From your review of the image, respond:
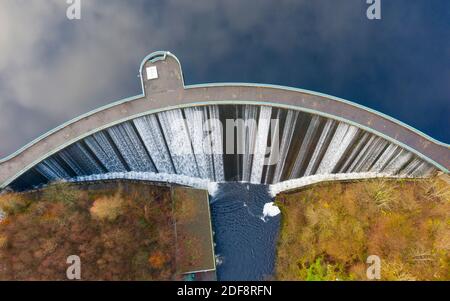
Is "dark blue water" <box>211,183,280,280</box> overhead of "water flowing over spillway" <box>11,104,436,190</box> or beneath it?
beneath

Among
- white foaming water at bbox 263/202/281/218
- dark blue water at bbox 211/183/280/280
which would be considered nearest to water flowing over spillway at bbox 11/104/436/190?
dark blue water at bbox 211/183/280/280

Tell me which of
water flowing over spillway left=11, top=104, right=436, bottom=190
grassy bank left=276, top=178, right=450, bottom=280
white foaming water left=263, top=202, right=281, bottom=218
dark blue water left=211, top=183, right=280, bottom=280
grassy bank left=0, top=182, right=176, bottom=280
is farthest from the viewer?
white foaming water left=263, top=202, right=281, bottom=218

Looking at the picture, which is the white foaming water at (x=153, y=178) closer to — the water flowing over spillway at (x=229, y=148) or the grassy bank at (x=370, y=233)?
the water flowing over spillway at (x=229, y=148)

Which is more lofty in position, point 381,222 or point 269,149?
point 269,149

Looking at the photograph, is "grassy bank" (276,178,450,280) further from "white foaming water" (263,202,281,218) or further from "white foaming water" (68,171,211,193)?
"white foaming water" (68,171,211,193)

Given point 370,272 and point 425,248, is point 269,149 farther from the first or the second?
point 425,248

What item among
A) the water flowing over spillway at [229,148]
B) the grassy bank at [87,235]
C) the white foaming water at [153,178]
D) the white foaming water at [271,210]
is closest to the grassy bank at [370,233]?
the white foaming water at [271,210]
